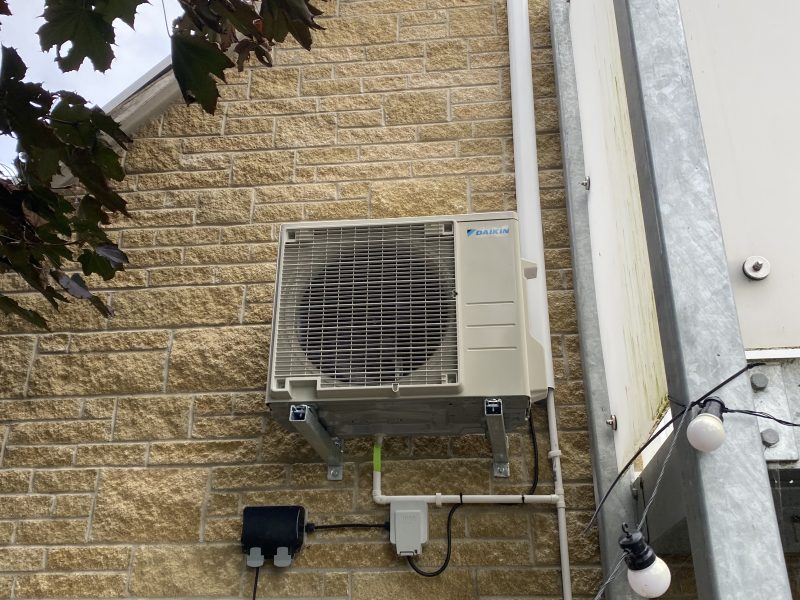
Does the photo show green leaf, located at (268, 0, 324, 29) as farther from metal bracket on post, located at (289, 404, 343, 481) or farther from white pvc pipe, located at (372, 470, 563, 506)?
white pvc pipe, located at (372, 470, 563, 506)

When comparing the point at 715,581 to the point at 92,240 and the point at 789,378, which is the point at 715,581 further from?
the point at 92,240

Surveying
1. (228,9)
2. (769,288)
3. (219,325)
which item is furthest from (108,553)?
(769,288)

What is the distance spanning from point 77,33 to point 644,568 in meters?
1.69

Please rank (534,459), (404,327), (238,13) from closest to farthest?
(238,13) → (404,327) → (534,459)

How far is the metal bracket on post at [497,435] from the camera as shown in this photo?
2.57 m

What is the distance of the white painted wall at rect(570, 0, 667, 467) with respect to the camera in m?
2.30

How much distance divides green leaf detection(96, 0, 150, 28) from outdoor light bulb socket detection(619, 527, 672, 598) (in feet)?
5.00

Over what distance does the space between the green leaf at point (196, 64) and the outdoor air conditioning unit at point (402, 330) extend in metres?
0.81

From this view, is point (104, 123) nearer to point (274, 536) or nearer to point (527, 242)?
point (274, 536)

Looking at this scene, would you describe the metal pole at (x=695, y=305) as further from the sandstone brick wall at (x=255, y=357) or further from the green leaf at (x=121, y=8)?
the green leaf at (x=121, y=8)

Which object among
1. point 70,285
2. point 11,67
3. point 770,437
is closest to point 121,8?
point 11,67

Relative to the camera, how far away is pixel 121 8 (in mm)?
1898

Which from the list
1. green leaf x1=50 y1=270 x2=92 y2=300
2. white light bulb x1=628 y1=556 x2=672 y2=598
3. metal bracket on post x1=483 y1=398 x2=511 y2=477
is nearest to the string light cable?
white light bulb x1=628 y1=556 x2=672 y2=598

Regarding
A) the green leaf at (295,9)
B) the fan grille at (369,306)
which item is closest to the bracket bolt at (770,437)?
the fan grille at (369,306)
